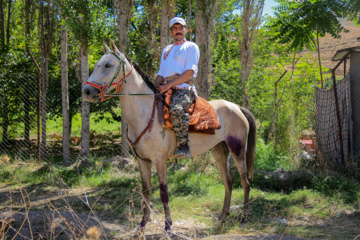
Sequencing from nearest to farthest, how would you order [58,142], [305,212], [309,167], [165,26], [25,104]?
1. [305,212]
2. [309,167]
3. [165,26]
4. [25,104]
5. [58,142]

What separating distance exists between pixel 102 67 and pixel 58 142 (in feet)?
32.1

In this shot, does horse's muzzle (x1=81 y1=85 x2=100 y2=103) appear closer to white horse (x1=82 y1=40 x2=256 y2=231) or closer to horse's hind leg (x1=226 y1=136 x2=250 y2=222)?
white horse (x1=82 y1=40 x2=256 y2=231)

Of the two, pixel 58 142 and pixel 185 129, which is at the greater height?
pixel 185 129

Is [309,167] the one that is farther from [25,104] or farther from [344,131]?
[25,104]

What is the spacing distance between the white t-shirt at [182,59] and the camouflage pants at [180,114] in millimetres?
152

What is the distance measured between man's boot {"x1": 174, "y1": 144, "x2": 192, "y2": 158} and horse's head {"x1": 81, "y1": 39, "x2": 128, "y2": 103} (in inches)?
45.3

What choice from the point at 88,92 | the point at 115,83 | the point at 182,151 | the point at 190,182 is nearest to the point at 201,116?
the point at 182,151

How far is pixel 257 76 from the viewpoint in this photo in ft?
43.2

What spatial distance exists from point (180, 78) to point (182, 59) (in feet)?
0.91

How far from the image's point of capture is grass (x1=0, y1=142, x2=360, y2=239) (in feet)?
16.0

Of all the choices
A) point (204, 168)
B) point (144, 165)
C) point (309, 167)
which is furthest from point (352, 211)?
point (144, 165)

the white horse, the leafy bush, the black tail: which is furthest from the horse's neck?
the leafy bush

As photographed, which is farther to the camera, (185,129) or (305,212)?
(305,212)

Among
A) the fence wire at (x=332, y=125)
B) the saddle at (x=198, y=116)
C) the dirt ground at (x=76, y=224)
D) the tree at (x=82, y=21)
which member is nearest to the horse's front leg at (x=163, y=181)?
the dirt ground at (x=76, y=224)
